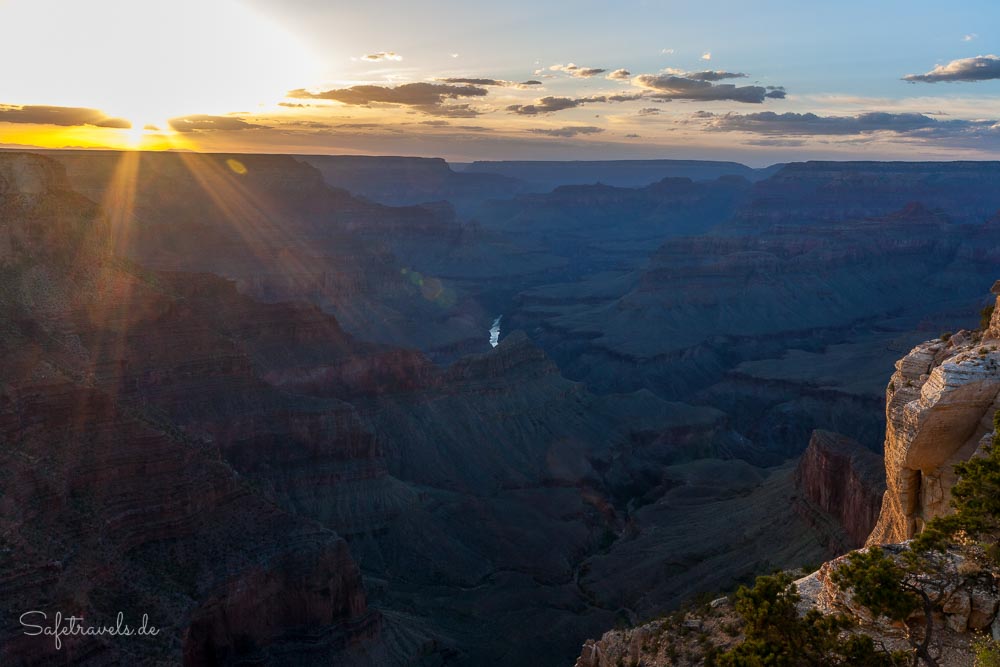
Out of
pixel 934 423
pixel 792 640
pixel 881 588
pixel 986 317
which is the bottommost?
pixel 792 640

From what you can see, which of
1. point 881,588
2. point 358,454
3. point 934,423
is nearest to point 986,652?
point 881,588

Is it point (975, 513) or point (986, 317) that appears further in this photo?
point (986, 317)

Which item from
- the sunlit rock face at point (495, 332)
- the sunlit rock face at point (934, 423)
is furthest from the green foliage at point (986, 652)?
the sunlit rock face at point (495, 332)

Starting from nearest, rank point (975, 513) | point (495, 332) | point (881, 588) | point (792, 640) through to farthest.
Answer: point (881, 588)
point (792, 640)
point (975, 513)
point (495, 332)

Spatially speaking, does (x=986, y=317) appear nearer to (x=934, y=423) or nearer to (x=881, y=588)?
(x=934, y=423)

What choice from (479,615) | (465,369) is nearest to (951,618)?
(479,615)

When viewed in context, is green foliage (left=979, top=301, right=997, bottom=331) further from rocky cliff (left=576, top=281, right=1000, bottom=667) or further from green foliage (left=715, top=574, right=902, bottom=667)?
green foliage (left=715, top=574, right=902, bottom=667)

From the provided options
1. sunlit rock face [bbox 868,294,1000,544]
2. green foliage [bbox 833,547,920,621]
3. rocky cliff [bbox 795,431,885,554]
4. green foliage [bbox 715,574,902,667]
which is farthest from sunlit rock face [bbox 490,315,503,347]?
green foliage [bbox 833,547,920,621]

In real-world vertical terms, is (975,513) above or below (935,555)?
above
